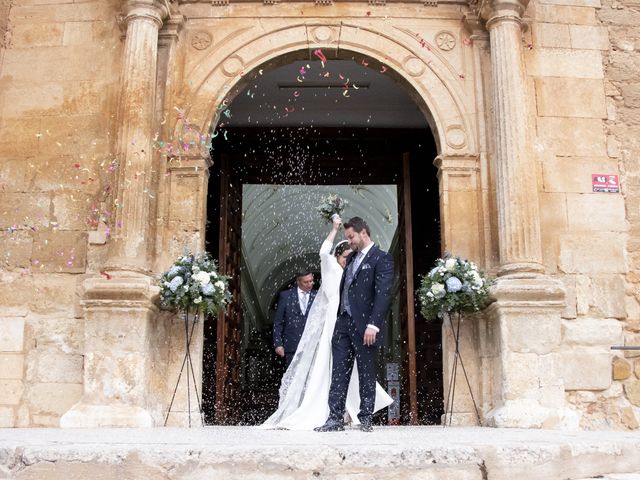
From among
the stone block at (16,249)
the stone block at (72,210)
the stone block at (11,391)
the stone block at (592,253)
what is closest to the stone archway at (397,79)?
the stone block at (592,253)

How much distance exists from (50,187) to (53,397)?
2158 mm

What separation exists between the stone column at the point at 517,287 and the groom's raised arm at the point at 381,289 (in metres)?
1.28

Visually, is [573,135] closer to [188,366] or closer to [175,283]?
[175,283]

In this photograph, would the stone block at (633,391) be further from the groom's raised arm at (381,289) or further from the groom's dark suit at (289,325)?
the groom's dark suit at (289,325)

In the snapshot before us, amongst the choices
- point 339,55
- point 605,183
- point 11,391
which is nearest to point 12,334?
point 11,391

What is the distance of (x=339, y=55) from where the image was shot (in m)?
8.09

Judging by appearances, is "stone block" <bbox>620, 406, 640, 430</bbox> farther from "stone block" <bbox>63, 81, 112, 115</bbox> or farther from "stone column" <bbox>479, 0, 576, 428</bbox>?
"stone block" <bbox>63, 81, 112, 115</bbox>

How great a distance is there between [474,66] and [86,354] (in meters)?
4.96

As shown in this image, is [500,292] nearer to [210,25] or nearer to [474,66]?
[474,66]

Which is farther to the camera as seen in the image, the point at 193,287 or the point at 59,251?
the point at 59,251


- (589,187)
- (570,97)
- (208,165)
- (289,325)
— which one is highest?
(570,97)

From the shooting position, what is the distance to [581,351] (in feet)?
23.4

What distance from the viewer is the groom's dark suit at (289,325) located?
826 cm

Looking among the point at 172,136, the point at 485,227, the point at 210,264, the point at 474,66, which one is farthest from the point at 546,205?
the point at 172,136
